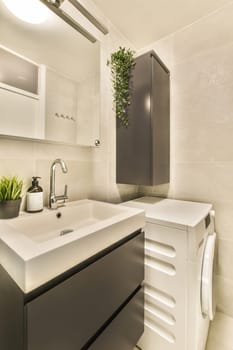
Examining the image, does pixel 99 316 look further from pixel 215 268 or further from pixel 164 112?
pixel 164 112

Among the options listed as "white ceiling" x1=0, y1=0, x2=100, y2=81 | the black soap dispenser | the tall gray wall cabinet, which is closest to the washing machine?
the tall gray wall cabinet

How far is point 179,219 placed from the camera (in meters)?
0.91

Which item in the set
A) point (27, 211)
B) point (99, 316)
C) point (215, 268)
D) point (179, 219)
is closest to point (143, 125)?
point (179, 219)

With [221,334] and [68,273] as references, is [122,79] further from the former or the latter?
[221,334]

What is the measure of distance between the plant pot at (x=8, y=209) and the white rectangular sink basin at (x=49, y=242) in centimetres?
3

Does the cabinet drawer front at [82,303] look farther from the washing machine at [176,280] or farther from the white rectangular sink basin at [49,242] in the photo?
the washing machine at [176,280]

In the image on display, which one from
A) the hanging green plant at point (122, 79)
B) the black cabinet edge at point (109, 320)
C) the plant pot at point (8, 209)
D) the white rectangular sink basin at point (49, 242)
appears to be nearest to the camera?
the white rectangular sink basin at point (49, 242)

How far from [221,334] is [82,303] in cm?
119

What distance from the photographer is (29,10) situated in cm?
92

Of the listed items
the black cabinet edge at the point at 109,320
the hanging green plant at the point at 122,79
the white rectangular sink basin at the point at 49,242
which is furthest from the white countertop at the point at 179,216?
the hanging green plant at the point at 122,79

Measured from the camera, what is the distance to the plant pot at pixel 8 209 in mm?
752

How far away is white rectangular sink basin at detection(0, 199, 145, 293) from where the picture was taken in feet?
1.49

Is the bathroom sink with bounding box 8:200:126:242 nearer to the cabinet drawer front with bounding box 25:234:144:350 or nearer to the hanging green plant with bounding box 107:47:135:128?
the cabinet drawer front with bounding box 25:234:144:350

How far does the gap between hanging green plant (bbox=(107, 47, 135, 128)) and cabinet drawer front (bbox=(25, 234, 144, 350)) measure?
0.98 meters
